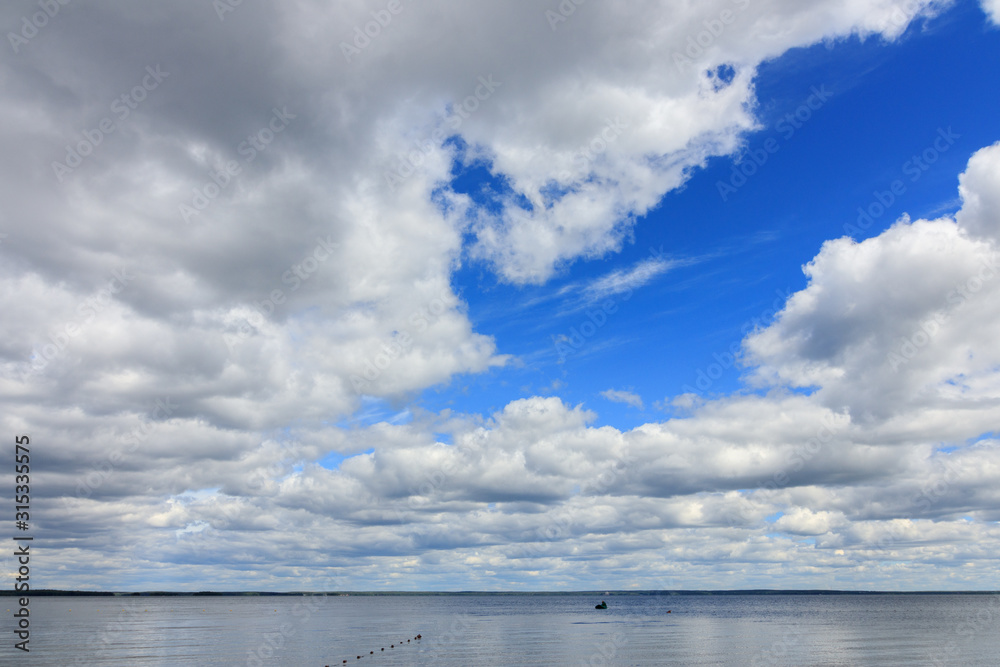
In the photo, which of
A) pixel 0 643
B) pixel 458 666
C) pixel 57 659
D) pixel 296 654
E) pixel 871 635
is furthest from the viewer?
pixel 871 635

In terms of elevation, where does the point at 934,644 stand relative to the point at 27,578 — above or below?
below

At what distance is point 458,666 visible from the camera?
7800 centimetres

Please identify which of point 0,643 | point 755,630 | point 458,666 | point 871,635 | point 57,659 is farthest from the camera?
point 755,630

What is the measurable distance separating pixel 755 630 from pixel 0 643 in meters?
141

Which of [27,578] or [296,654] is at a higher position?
[27,578]

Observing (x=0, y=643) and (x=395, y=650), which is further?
(x=0, y=643)

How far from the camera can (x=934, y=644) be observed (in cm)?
9938

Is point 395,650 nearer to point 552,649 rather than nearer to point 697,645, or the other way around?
point 552,649

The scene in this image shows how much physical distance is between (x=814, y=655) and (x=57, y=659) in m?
101

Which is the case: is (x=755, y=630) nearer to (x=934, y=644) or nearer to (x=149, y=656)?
(x=934, y=644)

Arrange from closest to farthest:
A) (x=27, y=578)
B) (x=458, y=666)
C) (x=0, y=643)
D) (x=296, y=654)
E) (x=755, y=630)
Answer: (x=27, y=578) → (x=458, y=666) → (x=296, y=654) → (x=0, y=643) → (x=755, y=630)

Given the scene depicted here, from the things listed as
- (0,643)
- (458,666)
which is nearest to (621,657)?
(458,666)

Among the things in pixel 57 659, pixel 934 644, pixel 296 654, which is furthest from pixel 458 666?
pixel 934 644

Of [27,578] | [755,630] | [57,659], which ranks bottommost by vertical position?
[755,630]
